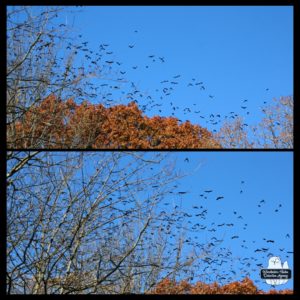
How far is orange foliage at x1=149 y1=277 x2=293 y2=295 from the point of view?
3.05 meters

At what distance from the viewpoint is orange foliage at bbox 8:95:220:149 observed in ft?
A: 11.9

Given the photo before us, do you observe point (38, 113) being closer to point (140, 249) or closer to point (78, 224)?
point (78, 224)

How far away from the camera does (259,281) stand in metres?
3.09

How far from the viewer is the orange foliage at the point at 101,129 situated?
364cm

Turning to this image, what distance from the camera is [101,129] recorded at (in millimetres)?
4051

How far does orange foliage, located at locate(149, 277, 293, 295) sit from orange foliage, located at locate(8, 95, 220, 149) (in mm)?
996

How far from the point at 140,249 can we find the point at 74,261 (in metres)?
0.31

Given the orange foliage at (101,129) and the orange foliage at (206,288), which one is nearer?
the orange foliage at (206,288)

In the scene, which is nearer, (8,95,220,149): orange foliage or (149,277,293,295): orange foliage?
(149,277,293,295): orange foliage

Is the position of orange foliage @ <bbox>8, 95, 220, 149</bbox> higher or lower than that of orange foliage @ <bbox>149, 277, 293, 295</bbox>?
higher

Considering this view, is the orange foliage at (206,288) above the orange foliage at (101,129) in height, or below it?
below

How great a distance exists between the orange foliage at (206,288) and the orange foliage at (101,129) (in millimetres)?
996
